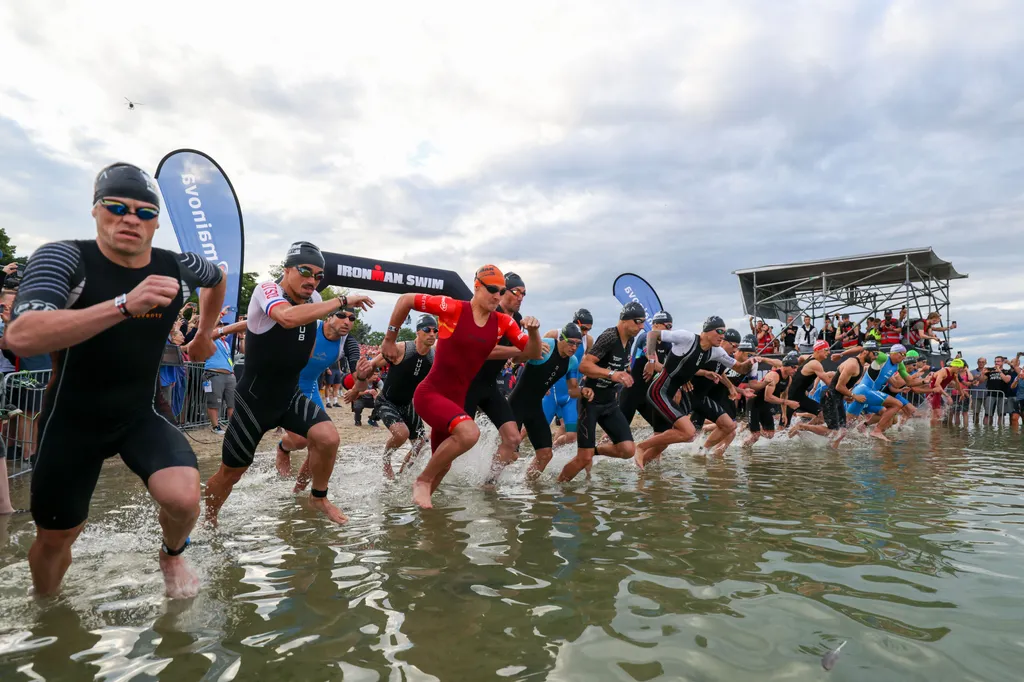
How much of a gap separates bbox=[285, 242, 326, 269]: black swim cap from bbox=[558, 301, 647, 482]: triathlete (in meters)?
3.34

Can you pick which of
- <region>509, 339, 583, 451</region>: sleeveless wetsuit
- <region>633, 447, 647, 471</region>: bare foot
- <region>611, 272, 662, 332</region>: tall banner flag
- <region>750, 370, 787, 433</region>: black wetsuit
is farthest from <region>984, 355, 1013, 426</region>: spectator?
<region>509, 339, 583, 451</region>: sleeveless wetsuit

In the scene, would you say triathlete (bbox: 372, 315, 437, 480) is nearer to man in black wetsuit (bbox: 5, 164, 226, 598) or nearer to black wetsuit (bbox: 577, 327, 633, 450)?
black wetsuit (bbox: 577, 327, 633, 450)

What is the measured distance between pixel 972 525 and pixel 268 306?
5.23 m

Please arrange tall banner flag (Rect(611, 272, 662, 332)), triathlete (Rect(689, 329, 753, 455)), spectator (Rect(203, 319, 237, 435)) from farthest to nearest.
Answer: tall banner flag (Rect(611, 272, 662, 332)) → spectator (Rect(203, 319, 237, 435)) → triathlete (Rect(689, 329, 753, 455))

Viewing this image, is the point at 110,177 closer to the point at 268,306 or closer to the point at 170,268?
the point at 170,268

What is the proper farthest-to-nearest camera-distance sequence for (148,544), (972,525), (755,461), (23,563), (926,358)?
(926,358) < (755,461) < (972,525) < (148,544) < (23,563)

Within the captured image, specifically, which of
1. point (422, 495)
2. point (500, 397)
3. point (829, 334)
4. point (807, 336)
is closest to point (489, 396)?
point (500, 397)

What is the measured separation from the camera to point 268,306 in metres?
4.61

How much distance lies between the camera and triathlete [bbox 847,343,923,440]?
13602 millimetres

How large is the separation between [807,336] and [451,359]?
1983 centimetres

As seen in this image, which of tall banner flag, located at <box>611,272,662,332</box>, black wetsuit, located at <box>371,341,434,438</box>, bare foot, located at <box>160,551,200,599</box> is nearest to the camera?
bare foot, located at <box>160,551,200,599</box>

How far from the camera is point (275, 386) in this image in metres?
4.97

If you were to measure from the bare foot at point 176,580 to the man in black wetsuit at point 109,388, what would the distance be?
0.12 m

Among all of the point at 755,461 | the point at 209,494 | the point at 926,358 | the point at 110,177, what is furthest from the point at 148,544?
the point at 926,358
